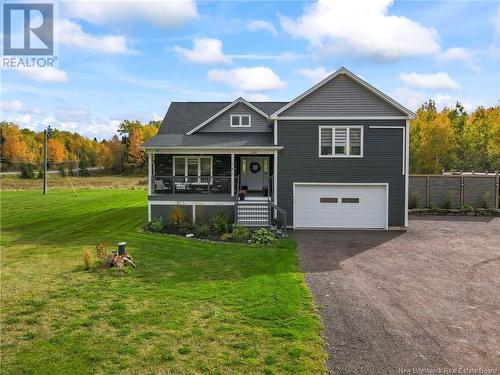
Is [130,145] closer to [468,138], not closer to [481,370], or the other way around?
[468,138]

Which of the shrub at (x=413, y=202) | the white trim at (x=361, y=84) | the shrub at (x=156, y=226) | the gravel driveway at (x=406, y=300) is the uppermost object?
the white trim at (x=361, y=84)

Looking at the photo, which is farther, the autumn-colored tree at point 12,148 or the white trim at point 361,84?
the autumn-colored tree at point 12,148

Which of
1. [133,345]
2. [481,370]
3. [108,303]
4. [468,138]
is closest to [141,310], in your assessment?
[108,303]

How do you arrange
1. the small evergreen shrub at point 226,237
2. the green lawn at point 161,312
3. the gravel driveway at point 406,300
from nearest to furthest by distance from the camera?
the green lawn at point 161,312 → the gravel driveway at point 406,300 → the small evergreen shrub at point 226,237

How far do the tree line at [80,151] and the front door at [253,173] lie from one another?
51224 mm

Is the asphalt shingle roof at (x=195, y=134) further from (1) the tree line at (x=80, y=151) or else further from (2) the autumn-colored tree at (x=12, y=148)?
(2) the autumn-colored tree at (x=12, y=148)

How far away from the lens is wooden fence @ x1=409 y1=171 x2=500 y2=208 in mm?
22375

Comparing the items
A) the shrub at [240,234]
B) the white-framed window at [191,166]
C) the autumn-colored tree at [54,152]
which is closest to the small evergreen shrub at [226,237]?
the shrub at [240,234]

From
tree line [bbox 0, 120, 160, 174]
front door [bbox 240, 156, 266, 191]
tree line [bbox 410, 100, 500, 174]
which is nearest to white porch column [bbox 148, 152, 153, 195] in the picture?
front door [bbox 240, 156, 266, 191]

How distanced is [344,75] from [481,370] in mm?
14333

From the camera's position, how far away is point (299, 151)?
58.3 ft

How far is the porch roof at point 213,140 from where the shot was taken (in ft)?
58.8

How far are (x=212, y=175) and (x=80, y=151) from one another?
8294 cm

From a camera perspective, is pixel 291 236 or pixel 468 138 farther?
pixel 468 138
